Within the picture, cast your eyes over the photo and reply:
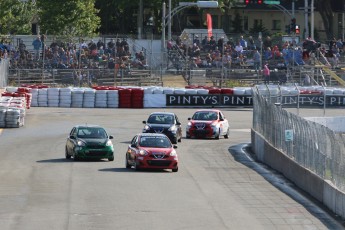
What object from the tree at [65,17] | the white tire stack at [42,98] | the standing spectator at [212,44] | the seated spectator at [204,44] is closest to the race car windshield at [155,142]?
the white tire stack at [42,98]

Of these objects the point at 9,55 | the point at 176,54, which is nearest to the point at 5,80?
Answer: the point at 9,55

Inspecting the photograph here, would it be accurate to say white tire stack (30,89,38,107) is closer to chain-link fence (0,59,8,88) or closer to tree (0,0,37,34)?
chain-link fence (0,59,8,88)

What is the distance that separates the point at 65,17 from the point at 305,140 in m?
55.7

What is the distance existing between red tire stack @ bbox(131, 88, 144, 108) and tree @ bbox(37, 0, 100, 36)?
20054 mm

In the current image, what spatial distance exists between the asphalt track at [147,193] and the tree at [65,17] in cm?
3884

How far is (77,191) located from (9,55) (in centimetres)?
4046

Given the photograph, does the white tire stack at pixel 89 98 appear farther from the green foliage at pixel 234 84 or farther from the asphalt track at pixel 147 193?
the asphalt track at pixel 147 193

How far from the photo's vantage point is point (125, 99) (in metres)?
63.3

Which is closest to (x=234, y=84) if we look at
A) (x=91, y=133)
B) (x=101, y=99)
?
(x=101, y=99)

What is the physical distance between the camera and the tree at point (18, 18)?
87.5 m

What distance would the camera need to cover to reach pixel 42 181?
99.6 ft

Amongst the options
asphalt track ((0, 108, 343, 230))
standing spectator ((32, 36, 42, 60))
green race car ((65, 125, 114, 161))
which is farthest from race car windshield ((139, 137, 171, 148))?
standing spectator ((32, 36, 42, 60))

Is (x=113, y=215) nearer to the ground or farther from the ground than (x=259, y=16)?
nearer to the ground

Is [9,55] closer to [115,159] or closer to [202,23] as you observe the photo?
[115,159]
